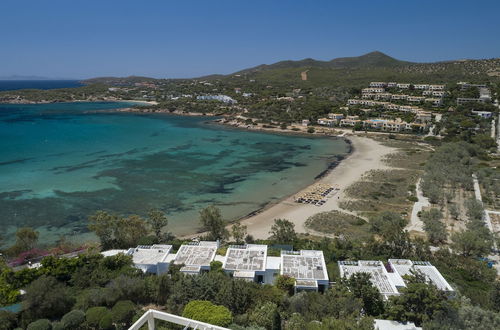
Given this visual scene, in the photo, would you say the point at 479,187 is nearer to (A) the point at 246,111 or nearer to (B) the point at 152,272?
(B) the point at 152,272

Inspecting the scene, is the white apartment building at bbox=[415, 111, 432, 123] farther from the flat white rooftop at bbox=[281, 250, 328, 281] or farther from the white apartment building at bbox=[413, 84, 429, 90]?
the flat white rooftop at bbox=[281, 250, 328, 281]

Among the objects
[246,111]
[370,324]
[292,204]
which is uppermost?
[246,111]

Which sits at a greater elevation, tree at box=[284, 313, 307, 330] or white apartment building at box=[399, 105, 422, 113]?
white apartment building at box=[399, 105, 422, 113]

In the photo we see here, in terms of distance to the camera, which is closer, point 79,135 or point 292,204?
point 292,204

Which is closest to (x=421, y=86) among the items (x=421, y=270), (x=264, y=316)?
(x=421, y=270)

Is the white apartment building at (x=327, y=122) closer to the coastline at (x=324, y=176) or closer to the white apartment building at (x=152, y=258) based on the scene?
the coastline at (x=324, y=176)

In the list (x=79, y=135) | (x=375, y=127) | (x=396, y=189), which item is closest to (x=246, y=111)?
(x=375, y=127)

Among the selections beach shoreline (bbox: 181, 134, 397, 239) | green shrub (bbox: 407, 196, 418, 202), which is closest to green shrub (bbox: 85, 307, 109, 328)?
beach shoreline (bbox: 181, 134, 397, 239)
